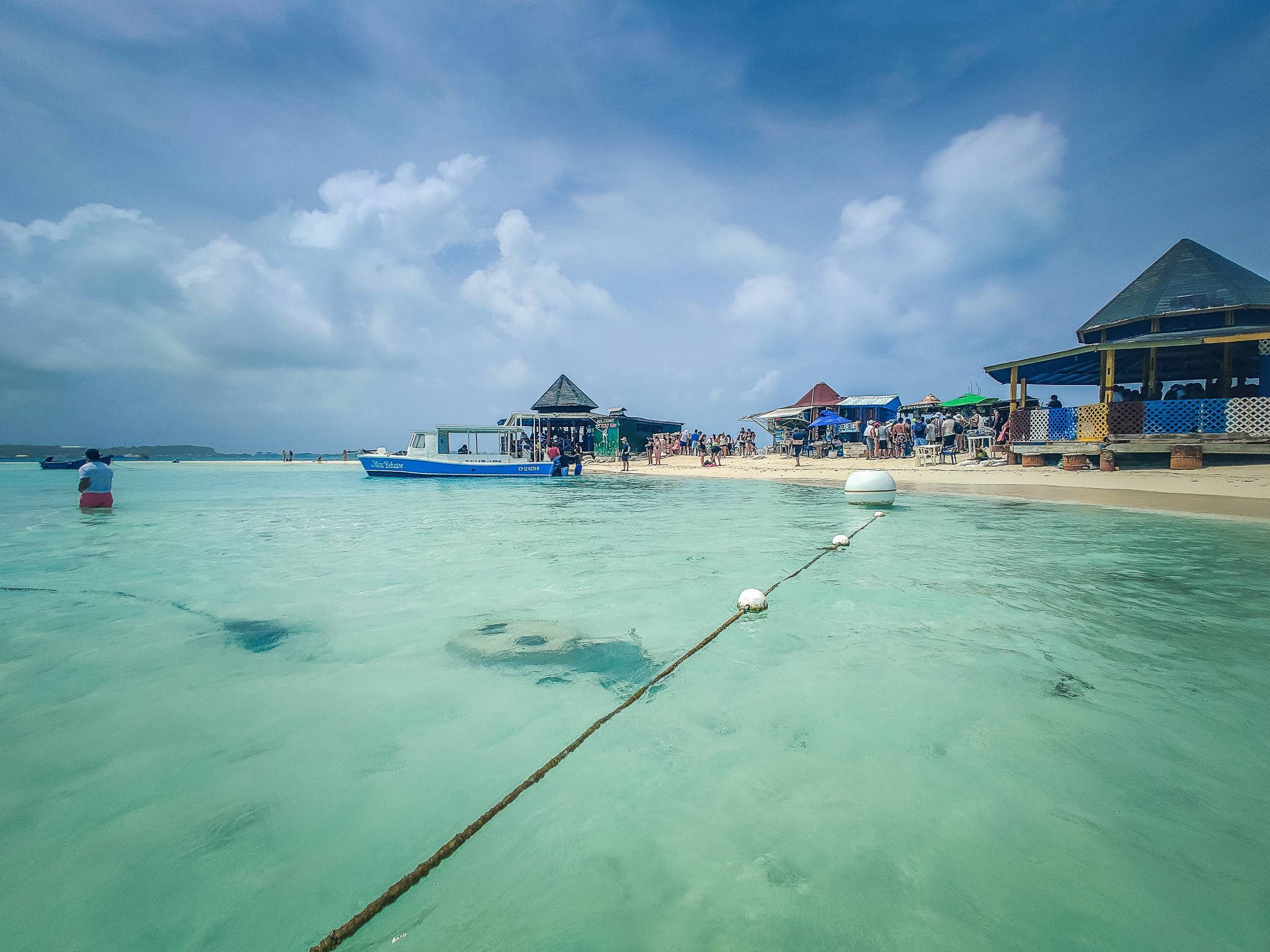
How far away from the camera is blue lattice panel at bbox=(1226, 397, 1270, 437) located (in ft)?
47.5

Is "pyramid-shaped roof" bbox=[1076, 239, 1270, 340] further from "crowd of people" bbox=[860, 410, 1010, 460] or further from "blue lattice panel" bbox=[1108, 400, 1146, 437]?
"crowd of people" bbox=[860, 410, 1010, 460]

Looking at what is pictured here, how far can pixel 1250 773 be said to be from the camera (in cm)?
271

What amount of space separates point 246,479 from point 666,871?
4323 cm

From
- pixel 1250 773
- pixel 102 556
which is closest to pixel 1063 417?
pixel 1250 773

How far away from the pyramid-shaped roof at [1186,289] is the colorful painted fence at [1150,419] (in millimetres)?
4578

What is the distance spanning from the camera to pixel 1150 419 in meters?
16.2

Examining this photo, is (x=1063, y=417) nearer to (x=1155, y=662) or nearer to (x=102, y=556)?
(x=1155, y=662)

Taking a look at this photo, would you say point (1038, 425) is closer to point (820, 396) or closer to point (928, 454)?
point (928, 454)

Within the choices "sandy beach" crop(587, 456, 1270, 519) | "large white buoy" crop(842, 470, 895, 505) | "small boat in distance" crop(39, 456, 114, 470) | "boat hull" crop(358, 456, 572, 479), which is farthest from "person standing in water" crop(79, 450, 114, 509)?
"small boat in distance" crop(39, 456, 114, 470)

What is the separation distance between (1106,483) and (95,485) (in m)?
26.8

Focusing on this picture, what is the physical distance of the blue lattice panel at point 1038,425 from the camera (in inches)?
752

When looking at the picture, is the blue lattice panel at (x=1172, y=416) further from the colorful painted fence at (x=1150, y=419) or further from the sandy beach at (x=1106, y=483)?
the sandy beach at (x=1106, y=483)

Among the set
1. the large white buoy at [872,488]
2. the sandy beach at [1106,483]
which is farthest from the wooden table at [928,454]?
the large white buoy at [872,488]

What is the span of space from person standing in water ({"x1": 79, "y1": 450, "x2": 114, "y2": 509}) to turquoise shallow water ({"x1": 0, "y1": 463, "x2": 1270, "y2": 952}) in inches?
394
